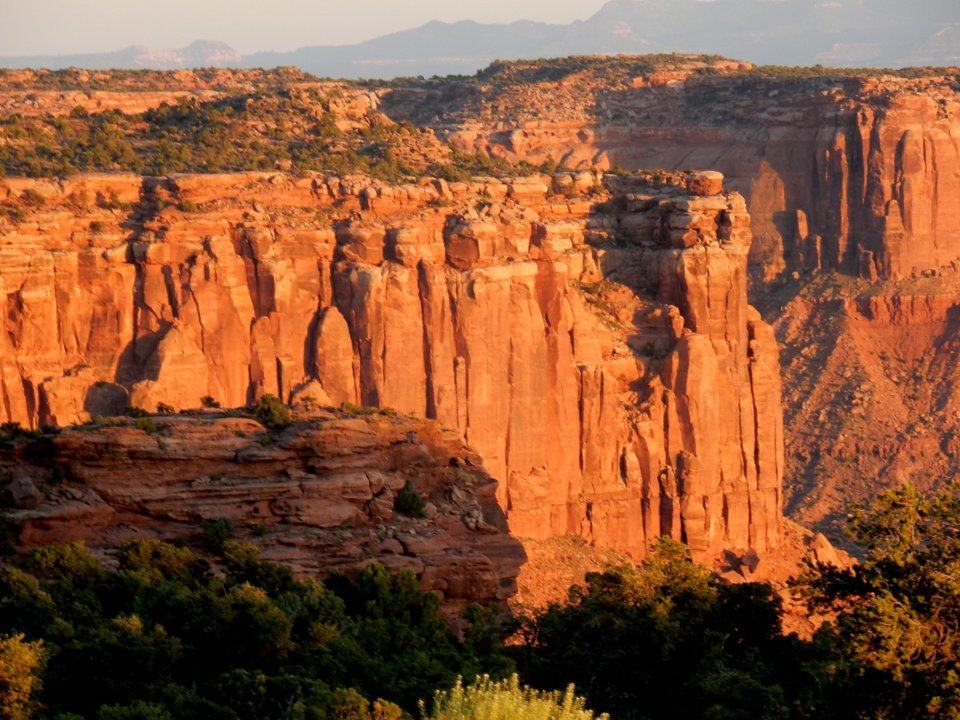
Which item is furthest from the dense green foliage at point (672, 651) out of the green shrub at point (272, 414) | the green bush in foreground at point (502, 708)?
the green bush in foreground at point (502, 708)

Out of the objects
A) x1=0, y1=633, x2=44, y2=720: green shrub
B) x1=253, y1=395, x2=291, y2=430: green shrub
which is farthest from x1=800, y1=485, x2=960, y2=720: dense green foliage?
x1=0, y1=633, x2=44, y2=720: green shrub

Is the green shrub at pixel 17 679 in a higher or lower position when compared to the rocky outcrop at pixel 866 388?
higher

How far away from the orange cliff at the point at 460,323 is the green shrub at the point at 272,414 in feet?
24.9

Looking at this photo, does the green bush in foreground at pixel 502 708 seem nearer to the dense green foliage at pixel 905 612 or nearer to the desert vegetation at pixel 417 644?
the desert vegetation at pixel 417 644

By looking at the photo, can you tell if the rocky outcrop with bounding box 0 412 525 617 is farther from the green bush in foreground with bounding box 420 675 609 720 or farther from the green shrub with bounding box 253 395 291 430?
the green bush in foreground with bounding box 420 675 609 720

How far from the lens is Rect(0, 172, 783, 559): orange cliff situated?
53.7 meters

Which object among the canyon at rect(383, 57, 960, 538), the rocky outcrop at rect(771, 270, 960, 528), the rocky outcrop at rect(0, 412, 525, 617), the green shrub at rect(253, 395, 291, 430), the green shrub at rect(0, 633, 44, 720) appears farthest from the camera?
the canyon at rect(383, 57, 960, 538)

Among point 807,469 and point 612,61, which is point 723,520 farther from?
point 612,61

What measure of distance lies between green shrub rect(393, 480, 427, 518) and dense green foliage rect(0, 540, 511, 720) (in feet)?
10.4

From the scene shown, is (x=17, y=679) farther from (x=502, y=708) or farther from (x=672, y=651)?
(x=672, y=651)

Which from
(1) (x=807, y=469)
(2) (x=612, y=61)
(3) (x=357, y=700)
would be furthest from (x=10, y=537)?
(2) (x=612, y=61)

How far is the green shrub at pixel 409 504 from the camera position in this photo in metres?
42.0

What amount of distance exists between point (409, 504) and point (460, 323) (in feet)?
49.0

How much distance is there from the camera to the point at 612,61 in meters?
107
